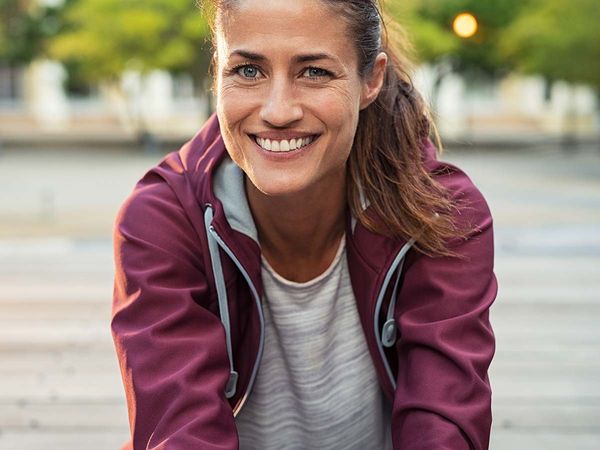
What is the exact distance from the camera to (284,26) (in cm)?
169

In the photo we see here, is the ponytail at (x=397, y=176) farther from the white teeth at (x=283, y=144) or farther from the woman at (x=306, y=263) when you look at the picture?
the white teeth at (x=283, y=144)

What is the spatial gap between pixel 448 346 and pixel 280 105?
1.71ft

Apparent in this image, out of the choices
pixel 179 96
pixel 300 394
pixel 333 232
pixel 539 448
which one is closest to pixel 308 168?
pixel 333 232

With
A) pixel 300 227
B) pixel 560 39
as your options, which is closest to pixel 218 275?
pixel 300 227

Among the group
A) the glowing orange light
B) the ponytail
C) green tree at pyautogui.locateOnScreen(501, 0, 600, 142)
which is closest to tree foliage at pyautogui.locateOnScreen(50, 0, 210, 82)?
green tree at pyautogui.locateOnScreen(501, 0, 600, 142)

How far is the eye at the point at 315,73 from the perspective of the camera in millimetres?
1744

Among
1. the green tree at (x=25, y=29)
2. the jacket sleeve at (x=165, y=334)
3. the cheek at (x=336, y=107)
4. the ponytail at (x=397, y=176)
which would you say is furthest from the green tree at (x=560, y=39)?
the jacket sleeve at (x=165, y=334)

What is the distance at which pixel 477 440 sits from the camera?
180 centimetres

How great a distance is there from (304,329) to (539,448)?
1.94m

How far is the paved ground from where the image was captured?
3938 mm

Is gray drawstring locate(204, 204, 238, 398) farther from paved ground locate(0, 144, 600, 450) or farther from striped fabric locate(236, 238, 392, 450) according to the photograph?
paved ground locate(0, 144, 600, 450)

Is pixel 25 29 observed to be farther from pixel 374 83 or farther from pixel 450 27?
pixel 374 83

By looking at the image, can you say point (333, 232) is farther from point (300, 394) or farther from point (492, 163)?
point (492, 163)

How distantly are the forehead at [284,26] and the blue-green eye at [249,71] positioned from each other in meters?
0.04
